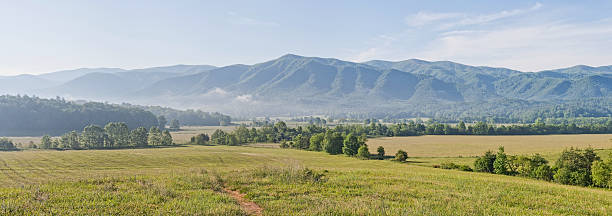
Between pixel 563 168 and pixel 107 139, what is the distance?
11743 cm

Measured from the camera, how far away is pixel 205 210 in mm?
14922

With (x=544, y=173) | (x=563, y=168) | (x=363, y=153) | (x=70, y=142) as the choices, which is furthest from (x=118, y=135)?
(x=563, y=168)

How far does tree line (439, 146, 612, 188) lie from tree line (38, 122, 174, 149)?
9873 cm

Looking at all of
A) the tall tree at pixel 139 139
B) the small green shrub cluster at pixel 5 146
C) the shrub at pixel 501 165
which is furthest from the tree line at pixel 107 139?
the shrub at pixel 501 165

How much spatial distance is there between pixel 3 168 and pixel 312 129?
97.0 meters

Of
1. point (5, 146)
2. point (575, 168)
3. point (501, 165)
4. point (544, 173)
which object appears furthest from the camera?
point (5, 146)

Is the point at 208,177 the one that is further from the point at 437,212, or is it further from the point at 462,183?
the point at 462,183

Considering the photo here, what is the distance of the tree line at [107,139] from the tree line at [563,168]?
3887 inches

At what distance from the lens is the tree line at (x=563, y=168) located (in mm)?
35812

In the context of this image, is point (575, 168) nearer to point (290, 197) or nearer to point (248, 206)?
point (290, 197)

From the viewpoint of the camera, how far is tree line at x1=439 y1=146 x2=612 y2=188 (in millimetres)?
35812

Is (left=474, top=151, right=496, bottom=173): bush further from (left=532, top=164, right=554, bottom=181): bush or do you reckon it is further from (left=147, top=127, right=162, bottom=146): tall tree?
(left=147, top=127, right=162, bottom=146): tall tree

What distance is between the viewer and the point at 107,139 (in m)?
109

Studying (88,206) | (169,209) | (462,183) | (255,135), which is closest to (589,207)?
(462,183)
